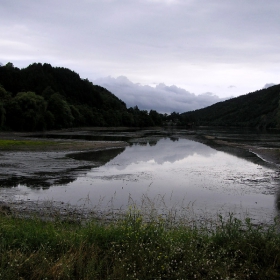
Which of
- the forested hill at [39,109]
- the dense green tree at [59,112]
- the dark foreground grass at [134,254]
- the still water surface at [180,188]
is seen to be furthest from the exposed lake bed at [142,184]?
the dense green tree at [59,112]

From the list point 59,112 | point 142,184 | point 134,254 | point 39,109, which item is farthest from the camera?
point 59,112

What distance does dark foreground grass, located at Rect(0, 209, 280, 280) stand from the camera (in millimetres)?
6125

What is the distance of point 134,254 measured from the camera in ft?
22.0

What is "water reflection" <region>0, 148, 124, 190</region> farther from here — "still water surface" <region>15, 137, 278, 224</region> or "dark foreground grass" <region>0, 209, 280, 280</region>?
"dark foreground grass" <region>0, 209, 280, 280</region>

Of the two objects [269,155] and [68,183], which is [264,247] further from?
[269,155]

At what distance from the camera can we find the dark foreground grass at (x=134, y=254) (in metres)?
6.12

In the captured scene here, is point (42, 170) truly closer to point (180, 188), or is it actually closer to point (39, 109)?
point (180, 188)

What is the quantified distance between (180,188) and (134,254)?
1654 centimetres

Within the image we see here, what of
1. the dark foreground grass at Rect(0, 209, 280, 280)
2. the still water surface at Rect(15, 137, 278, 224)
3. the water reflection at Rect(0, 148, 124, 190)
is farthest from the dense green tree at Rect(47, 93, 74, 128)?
the dark foreground grass at Rect(0, 209, 280, 280)

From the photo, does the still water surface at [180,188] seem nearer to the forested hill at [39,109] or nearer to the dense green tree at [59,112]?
the forested hill at [39,109]

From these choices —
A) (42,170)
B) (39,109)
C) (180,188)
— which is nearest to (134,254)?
(180,188)

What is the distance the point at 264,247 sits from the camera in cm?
713

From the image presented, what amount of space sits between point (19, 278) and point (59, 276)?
29.0 inches

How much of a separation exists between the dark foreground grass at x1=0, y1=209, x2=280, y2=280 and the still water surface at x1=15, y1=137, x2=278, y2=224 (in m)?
7.08
